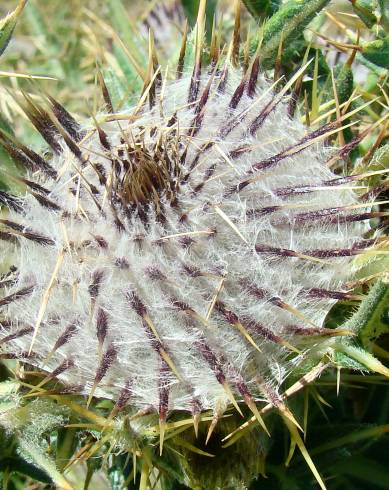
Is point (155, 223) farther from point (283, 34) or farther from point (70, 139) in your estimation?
point (283, 34)

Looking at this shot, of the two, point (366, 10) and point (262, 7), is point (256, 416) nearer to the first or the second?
point (366, 10)

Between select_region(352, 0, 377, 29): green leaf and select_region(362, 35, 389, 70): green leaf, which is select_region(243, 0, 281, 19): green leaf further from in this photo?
select_region(362, 35, 389, 70): green leaf

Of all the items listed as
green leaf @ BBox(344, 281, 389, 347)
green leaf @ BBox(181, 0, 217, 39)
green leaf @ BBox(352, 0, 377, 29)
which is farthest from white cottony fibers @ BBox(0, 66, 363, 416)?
green leaf @ BBox(181, 0, 217, 39)

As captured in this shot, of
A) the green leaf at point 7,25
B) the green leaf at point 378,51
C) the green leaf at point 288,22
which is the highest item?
the green leaf at point 7,25

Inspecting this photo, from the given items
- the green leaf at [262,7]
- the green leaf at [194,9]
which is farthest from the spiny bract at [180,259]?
the green leaf at [194,9]

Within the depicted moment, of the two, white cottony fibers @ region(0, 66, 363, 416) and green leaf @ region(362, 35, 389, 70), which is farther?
green leaf @ region(362, 35, 389, 70)

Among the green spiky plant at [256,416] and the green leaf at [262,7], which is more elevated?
the green leaf at [262,7]

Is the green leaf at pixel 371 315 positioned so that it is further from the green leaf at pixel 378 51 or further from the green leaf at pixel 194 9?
the green leaf at pixel 194 9

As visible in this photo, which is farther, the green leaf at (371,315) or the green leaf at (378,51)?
the green leaf at (378,51)
